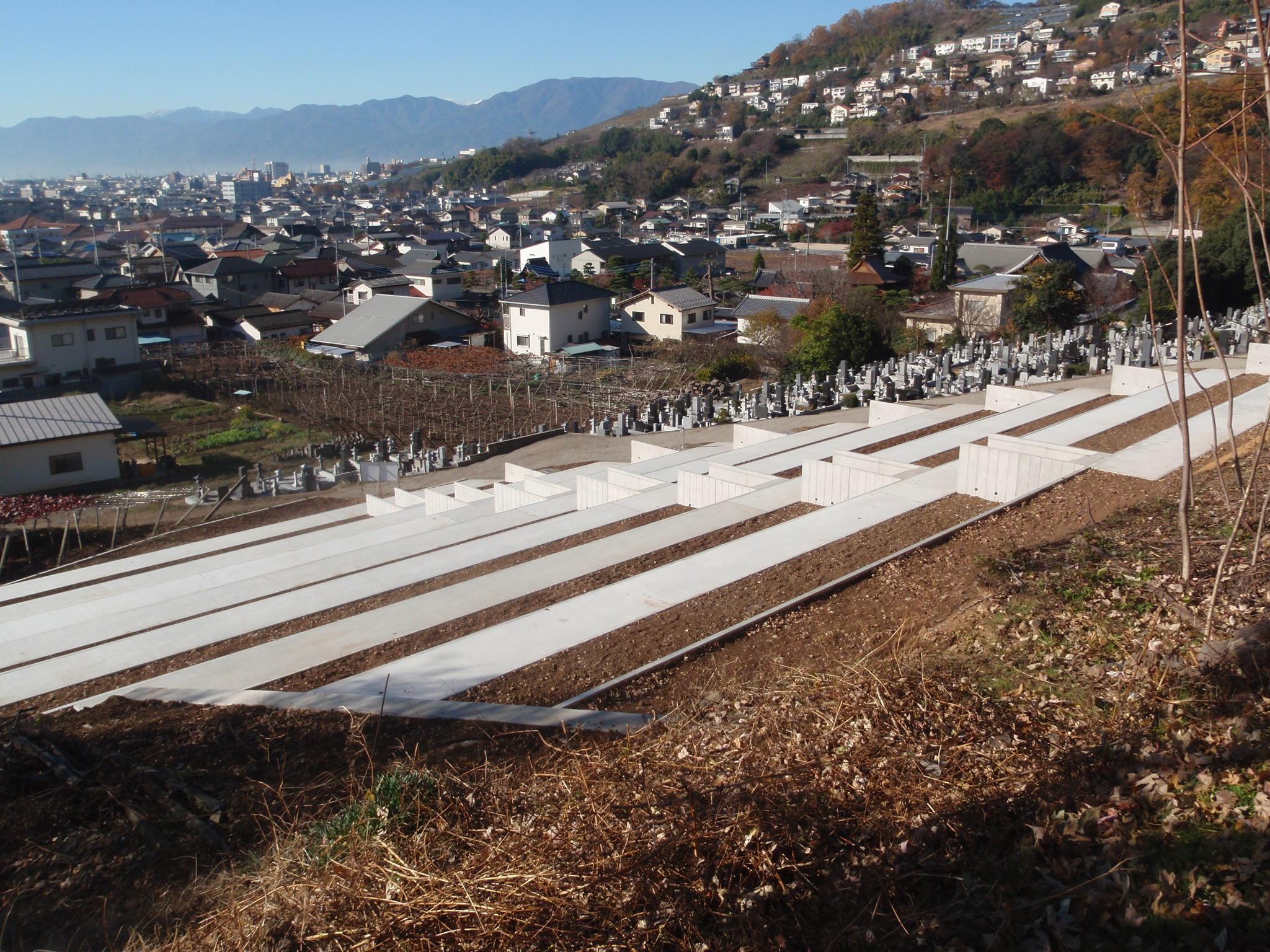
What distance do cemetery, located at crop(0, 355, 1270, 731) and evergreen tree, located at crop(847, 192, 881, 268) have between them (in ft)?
72.4

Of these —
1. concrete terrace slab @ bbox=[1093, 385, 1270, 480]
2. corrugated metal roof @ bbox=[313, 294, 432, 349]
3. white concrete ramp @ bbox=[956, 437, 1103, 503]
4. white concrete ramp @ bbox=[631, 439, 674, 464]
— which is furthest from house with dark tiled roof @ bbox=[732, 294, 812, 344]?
white concrete ramp @ bbox=[956, 437, 1103, 503]

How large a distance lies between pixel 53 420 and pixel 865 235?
26.4 m

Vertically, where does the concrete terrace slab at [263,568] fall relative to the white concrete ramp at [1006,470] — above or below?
below

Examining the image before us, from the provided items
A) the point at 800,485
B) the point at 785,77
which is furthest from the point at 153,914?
the point at 785,77

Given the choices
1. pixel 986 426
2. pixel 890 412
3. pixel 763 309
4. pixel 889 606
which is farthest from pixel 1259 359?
pixel 763 309

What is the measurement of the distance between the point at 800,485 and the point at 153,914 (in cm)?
633

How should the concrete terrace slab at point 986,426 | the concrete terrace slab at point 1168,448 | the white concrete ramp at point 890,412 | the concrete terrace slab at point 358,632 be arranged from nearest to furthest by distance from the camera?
1. the concrete terrace slab at point 358,632
2. the concrete terrace slab at point 1168,448
3. the concrete terrace slab at point 986,426
4. the white concrete ramp at point 890,412

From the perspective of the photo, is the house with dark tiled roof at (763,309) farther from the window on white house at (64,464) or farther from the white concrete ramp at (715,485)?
the white concrete ramp at (715,485)

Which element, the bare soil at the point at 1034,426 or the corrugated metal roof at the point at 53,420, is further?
the corrugated metal roof at the point at 53,420

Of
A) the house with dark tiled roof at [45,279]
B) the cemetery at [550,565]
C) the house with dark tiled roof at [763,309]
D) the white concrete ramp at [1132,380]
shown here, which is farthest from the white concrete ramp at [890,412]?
the house with dark tiled roof at [45,279]

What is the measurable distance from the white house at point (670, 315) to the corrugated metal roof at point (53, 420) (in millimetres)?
15633

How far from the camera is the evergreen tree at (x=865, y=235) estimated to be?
3347 centimetres

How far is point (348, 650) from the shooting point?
569cm

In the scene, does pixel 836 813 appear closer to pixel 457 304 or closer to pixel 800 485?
pixel 800 485
